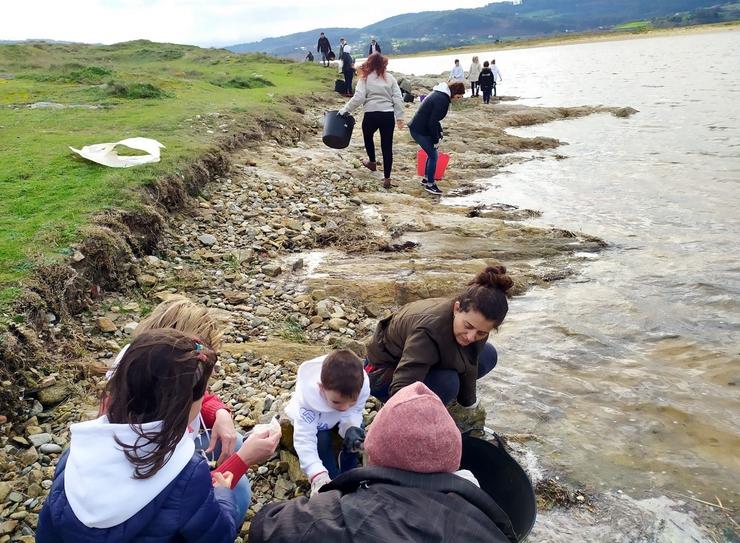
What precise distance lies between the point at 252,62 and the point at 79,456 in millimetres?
30600

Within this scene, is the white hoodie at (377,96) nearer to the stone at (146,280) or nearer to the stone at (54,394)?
the stone at (146,280)

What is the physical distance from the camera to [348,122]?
947 centimetres

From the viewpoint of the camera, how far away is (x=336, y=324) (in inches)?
219

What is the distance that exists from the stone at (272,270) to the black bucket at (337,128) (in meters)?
3.51

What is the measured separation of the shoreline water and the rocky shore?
0.02 metres

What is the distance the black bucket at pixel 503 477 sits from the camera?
3010 mm

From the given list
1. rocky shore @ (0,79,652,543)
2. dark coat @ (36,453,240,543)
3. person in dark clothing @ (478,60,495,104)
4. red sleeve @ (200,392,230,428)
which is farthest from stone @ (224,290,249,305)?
person in dark clothing @ (478,60,495,104)

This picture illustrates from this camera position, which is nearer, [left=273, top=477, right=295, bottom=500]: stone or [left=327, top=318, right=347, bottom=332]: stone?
[left=273, top=477, right=295, bottom=500]: stone

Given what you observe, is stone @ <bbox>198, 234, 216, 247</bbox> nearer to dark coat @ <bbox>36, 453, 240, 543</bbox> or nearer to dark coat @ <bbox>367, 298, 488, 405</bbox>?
dark coat @ <bbox>367, 298, 488, 405</bbox>

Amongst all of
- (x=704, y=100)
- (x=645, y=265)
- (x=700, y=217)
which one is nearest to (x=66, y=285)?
(x=645, y=265)

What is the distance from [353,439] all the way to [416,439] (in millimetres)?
1112

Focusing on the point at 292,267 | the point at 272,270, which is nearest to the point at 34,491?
the point at 272,270

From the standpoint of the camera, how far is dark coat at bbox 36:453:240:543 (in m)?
1.89

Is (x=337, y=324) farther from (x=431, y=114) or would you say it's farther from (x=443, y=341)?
(x=431, y=114)
